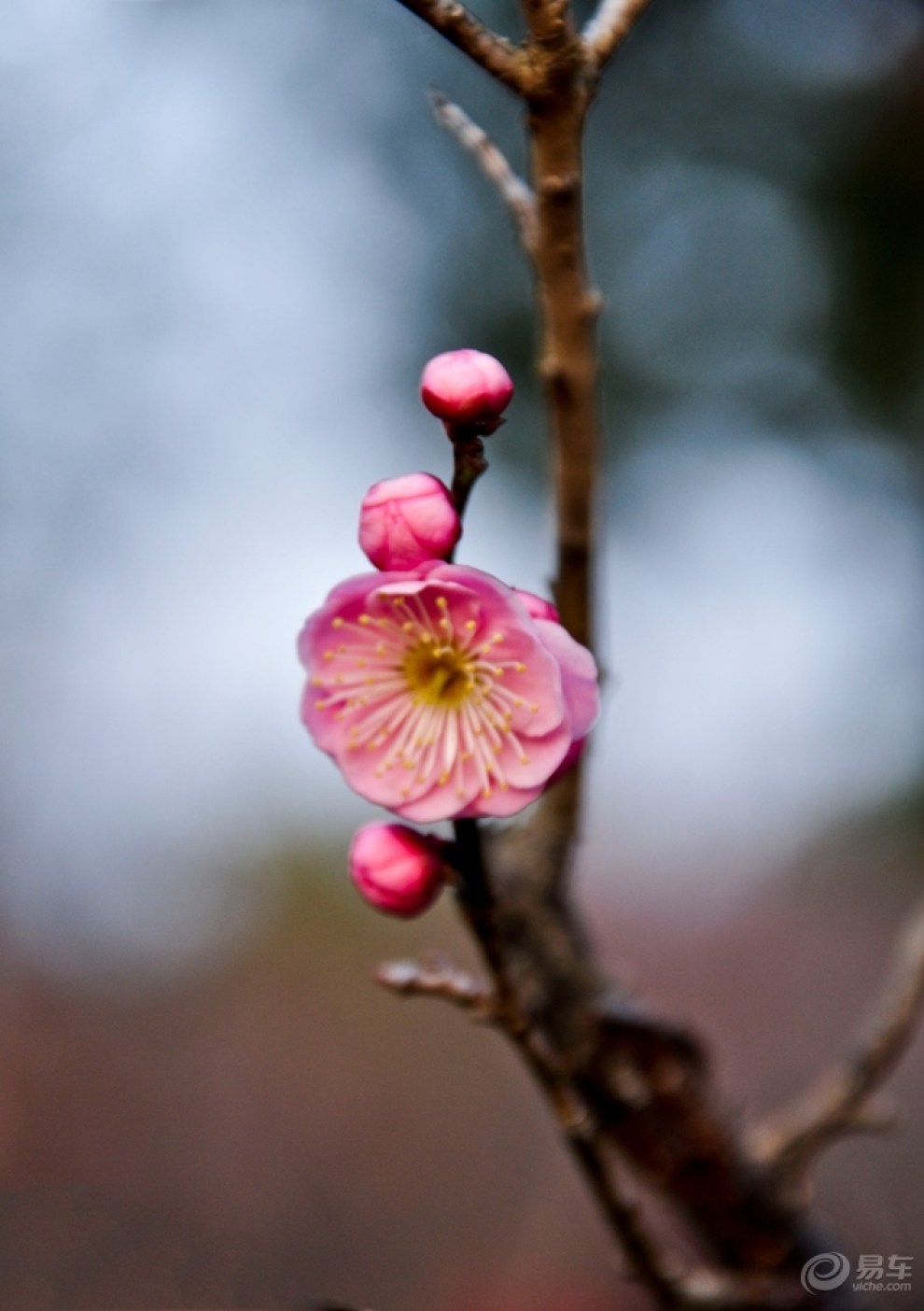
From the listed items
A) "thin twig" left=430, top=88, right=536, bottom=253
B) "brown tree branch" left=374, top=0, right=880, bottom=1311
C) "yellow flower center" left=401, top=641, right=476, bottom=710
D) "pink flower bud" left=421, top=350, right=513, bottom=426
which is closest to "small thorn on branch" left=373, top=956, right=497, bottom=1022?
"brown tree branch" left=374, top=0, right=880, bottom=1311

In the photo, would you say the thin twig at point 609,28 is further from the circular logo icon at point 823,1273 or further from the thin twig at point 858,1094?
the circular logo icon at point 823,1273

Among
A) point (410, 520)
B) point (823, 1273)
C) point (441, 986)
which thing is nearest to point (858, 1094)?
point (823, 1273)

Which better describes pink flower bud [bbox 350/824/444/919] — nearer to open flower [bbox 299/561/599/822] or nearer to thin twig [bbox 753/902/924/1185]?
open flower [bbox 299/561/599/822]

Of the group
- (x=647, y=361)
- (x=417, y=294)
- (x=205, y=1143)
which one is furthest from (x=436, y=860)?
(x=647, y=361)

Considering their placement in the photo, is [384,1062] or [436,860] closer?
[436,860]

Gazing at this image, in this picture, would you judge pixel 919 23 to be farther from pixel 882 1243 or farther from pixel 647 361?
pixel 882 1243
